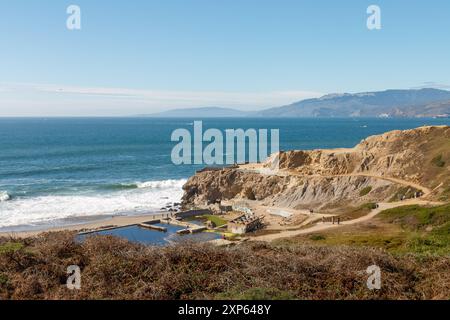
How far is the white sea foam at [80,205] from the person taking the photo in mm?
54688

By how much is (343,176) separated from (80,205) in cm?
3693

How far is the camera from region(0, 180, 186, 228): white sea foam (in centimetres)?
5469

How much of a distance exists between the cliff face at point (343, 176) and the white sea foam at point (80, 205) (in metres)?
6.56

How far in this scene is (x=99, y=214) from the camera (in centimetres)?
5734

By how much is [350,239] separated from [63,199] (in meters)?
47.1


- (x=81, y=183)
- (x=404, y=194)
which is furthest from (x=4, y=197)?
(x=404, y=194)

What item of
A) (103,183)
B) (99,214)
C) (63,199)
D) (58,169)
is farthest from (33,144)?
(99,214)

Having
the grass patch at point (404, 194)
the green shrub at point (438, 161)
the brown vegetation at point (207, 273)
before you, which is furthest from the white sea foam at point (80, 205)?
the brown vegetation at point (207, 273)

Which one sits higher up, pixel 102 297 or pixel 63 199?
pixel 102 297

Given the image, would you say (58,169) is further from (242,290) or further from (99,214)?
(242,290)

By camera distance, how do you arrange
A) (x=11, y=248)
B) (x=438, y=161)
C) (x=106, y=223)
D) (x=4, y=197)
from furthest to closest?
(x=4, y=197)
(x=438, y=161)
(x=106, y=223)
(x=11, y=248)

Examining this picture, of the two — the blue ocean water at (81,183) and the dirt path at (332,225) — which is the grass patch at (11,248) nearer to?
the dirt path at (332,225)

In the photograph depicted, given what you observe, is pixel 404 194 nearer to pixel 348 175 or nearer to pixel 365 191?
pixel 365 191

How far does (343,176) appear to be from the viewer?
5747cm
